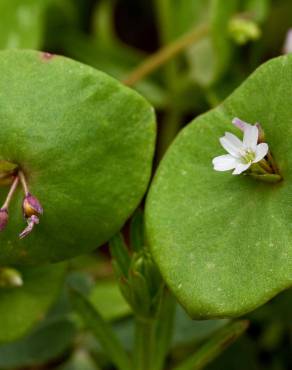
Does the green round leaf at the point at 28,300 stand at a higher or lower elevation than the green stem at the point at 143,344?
higher

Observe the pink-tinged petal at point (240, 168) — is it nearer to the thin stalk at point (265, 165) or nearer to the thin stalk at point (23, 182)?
the thin stalk at point (265, 165)

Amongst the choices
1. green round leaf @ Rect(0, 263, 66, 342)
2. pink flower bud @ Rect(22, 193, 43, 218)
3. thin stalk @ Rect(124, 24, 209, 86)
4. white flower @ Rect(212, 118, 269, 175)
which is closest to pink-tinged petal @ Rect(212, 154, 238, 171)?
white flower @ Rect(212, 118, 269, 175)

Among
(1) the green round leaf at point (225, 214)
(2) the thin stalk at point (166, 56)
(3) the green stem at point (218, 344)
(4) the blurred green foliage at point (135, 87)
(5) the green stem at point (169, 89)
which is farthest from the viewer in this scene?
(5) the green stem at point (169, 89)

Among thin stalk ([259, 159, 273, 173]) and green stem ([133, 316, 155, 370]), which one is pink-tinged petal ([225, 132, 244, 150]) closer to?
thin stalk ([259, 159, 273, 173])

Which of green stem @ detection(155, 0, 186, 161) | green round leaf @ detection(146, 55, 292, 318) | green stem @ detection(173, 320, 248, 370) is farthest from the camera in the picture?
green stem @ detection(155, 0, 186, 161)

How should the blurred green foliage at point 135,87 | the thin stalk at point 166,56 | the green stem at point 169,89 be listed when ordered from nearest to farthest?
1. the blurred green foliage at point 135,87
2. the thin stalk at point 166,56
3. the green stem at point 169,89

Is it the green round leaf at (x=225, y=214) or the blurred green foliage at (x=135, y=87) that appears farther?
the blurred green foliage at (x=135, y=87)

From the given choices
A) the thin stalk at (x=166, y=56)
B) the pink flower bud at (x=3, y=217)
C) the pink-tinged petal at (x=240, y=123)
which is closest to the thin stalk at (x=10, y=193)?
the pink flower bud at (x=3, y=217)
